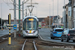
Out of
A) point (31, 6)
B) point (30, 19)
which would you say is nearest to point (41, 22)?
point (31, 6)

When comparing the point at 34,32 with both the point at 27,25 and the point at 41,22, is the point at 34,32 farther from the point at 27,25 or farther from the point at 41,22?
the point at 41,22

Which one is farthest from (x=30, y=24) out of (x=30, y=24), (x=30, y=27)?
(x=30, y=27)

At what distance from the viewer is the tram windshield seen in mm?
28020

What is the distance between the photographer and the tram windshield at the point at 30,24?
2802 cm

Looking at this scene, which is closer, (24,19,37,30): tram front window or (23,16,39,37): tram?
(23,16,39,37): tram

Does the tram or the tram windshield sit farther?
the tram windshield

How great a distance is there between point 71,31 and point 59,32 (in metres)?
5.45

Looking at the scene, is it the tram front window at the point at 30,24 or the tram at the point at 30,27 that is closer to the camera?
the tram at the point at 30,27

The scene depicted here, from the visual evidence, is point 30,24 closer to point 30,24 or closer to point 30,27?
point 30,24

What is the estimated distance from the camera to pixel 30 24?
28234 mm

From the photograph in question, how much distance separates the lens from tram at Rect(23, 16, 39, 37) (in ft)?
90.4

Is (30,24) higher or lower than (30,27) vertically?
higher

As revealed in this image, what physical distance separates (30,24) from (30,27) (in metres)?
0.47

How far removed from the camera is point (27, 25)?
28.2 m
